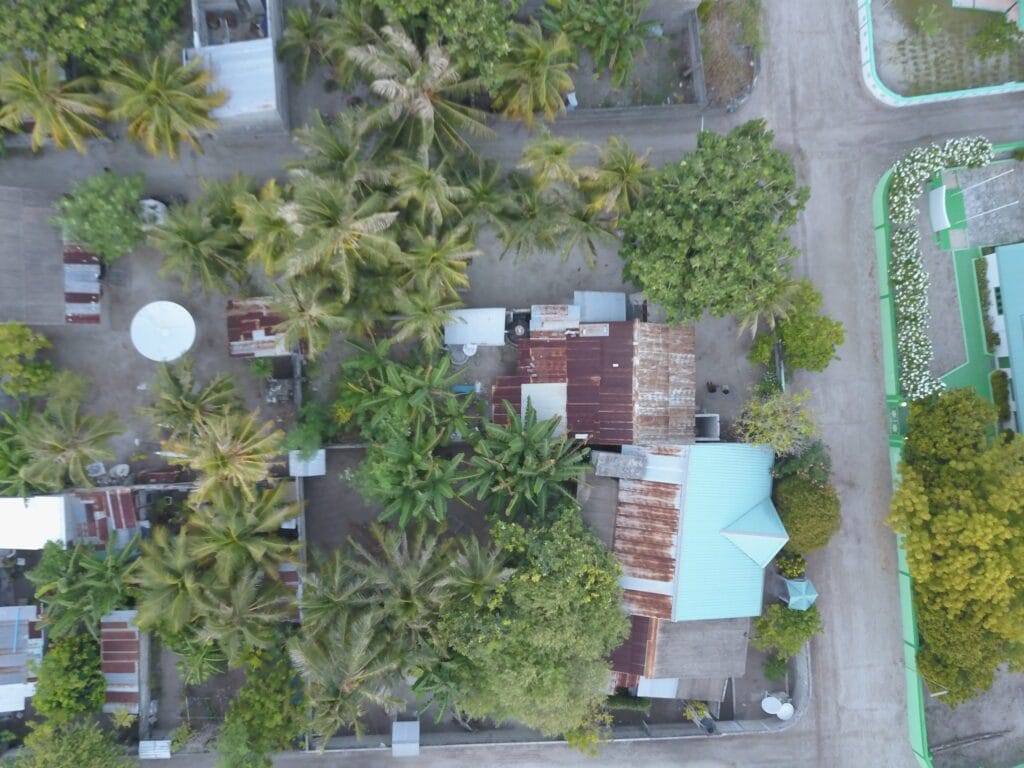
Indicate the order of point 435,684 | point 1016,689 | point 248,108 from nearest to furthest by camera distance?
1. point 435,684
2. point 248,108
3. point 1016,689

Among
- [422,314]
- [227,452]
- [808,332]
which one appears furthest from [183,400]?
[808,332]

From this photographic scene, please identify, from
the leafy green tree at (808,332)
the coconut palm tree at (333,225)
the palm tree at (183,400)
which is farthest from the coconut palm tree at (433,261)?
the leafy green tree at (808,332)

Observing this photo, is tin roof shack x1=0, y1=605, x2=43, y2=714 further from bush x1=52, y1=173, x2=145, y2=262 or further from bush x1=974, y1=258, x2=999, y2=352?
bush x1=974, y1=258, x2=999, y2=352

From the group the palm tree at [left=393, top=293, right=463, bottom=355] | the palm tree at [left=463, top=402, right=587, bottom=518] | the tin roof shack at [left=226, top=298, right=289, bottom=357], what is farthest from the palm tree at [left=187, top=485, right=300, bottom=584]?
the palm tree at [left=393, top=293, right=463, bottom=355]

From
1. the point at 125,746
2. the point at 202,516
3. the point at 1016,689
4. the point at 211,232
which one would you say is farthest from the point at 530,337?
the point at 1016,689

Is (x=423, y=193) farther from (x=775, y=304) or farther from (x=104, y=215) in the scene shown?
(x=775, y=304)

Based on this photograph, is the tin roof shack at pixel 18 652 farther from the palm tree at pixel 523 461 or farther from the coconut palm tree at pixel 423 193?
the coconut palm tree at pixel 423 193

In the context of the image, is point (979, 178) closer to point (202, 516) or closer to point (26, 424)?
point (202, 516)

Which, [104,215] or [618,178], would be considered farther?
[104,215]
